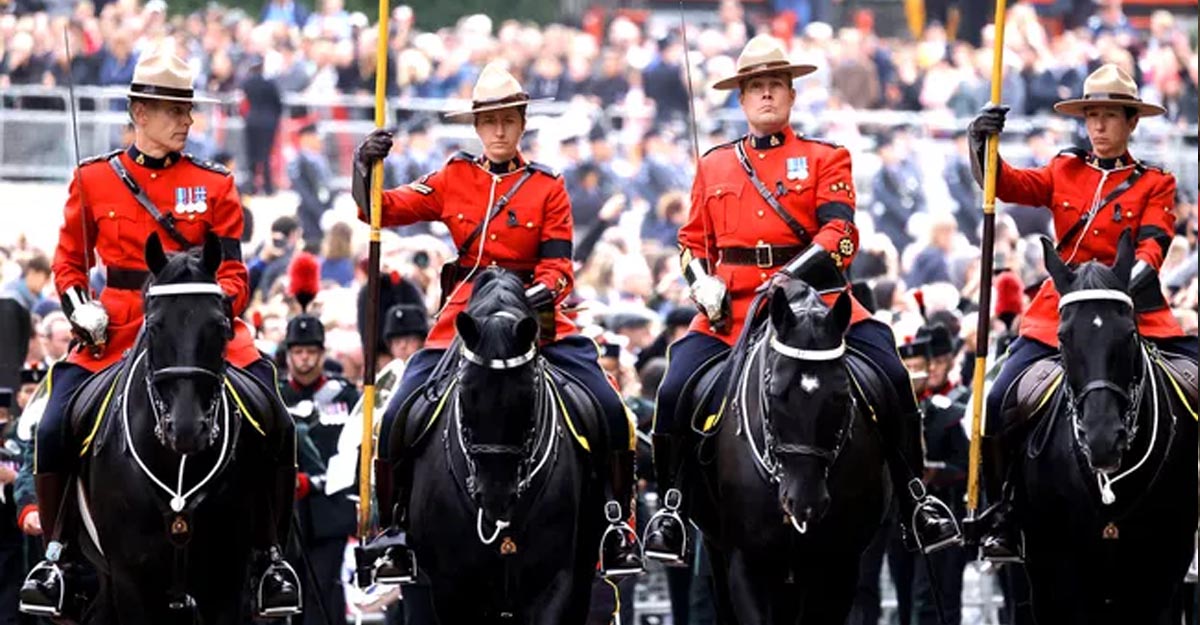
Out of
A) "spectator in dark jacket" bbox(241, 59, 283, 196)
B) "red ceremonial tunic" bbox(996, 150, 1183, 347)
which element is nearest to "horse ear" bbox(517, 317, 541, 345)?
"red ceremonial tunic" bbox(996, 150, 1183, 347)

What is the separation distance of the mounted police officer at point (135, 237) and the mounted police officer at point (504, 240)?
77 cm

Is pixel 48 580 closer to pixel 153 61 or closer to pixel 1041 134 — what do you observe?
pixel 153 61

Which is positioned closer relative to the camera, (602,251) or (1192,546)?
(1192,546)

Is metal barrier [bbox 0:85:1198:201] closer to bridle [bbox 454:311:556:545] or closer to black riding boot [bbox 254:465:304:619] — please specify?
black riding boot [bbox 254:465:304:619]

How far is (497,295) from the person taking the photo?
1595 cm

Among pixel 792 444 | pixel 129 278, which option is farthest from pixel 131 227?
pixel 792 444

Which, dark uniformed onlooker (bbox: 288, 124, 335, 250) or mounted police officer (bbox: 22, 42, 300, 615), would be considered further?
dark uniformed onlooker (bbox: 288, 124, 335, 250)

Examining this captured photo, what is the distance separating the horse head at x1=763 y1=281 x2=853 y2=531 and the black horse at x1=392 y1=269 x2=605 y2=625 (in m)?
1.16

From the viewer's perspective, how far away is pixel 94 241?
16.8m

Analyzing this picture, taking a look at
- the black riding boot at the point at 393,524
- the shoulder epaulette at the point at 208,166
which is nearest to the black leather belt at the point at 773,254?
the black riding boot at the point at 393,524

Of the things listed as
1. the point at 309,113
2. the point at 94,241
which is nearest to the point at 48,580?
the point at 94,241

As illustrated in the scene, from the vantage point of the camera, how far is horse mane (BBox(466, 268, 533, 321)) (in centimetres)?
1583

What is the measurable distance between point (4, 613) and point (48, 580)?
4816 mm

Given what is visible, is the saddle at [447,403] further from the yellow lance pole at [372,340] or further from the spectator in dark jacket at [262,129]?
the spectator in dark jacket at [262,129]
